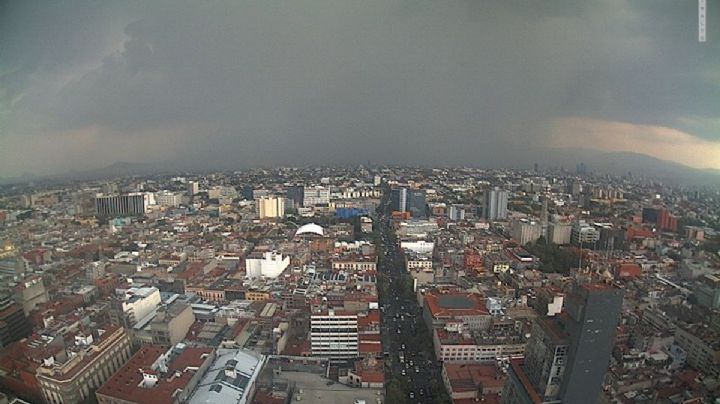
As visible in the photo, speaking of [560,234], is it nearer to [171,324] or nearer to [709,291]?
[709,291]

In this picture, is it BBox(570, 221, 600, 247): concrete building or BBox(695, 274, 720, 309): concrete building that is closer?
BBox(695, 274, 720, 309): concrete building

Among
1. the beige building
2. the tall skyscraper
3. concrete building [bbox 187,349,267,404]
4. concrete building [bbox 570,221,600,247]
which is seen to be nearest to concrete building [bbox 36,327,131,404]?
the beige building

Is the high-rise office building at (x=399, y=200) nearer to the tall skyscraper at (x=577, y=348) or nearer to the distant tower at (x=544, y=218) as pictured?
the distant tower at (x=544, y=218)

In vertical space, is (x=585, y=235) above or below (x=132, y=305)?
above

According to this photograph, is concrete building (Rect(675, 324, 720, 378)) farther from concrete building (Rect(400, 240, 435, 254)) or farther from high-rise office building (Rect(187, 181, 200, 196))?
high-rise office building (Rect(187, 181, 200, 196))

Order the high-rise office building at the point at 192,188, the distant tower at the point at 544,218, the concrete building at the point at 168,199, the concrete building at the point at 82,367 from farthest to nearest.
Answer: the high-rise office building at the point at 192,188
the concrete building at the point at 168,199
the distant tower at the point at 544,218
the concrete building at the point at 82,367

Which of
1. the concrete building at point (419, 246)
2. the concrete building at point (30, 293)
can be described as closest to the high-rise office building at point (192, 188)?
the concrete building at point (30, 293)

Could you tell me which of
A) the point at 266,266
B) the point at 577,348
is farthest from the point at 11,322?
the point at 577,348
